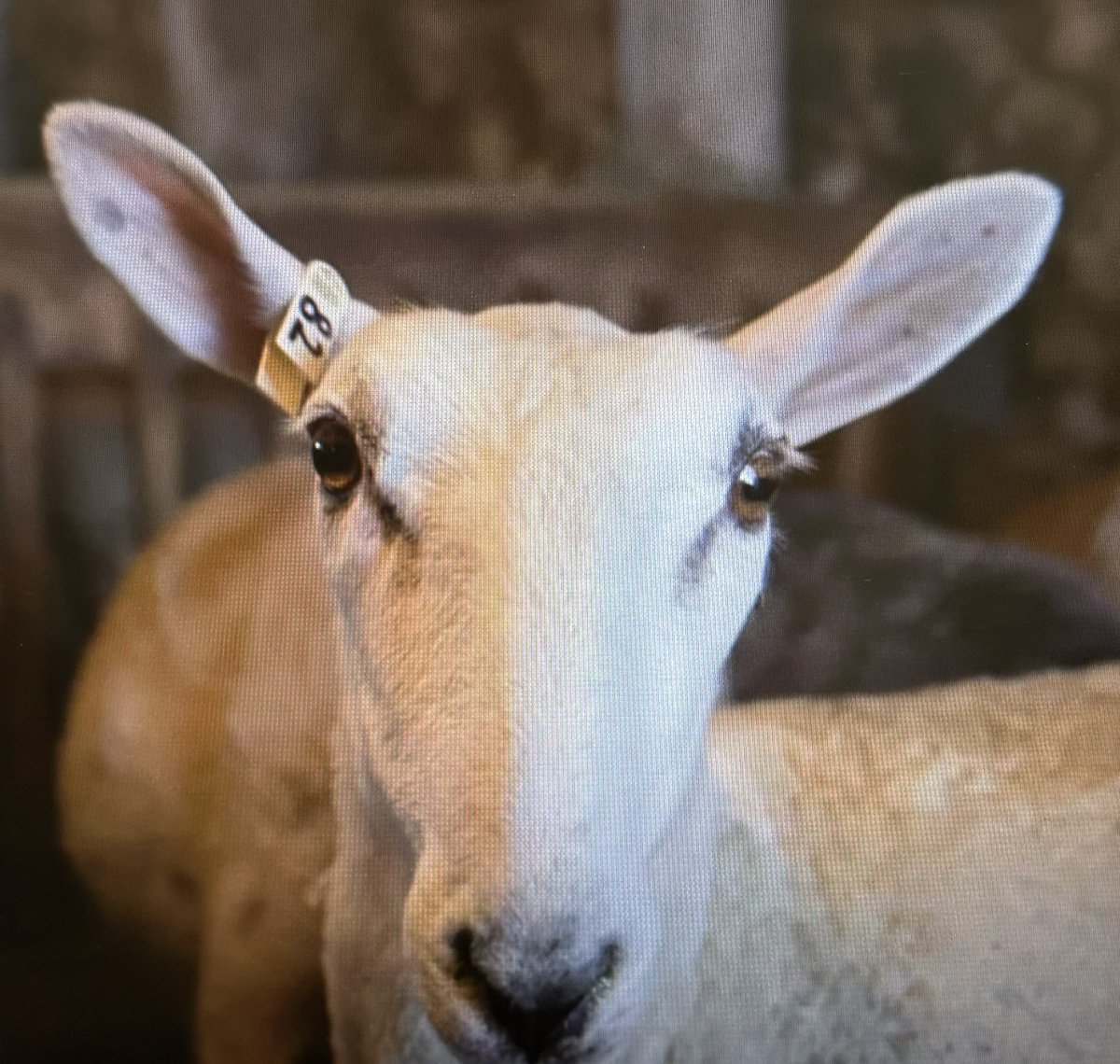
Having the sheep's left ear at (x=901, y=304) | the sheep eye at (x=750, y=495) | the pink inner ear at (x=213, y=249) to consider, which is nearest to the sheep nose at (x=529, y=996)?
the sheep eye at (x=750, y=495)

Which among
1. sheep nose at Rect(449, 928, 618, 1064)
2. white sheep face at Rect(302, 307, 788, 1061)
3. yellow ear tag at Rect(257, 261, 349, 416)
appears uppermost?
yellow ear tag at Rect(257, 261, 349, 416)

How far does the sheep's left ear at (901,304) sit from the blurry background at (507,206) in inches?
1.2

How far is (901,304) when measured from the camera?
0.77m

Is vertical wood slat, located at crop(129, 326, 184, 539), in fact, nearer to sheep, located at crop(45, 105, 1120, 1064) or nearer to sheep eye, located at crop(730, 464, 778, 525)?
sheep, located at crop(45, 105, 1120, 1064)

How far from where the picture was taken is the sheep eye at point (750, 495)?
0.66 meters

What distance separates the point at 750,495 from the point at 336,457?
11.5 inches

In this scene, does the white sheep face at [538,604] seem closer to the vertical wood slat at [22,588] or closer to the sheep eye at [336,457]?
the sheep eye at [336,457]

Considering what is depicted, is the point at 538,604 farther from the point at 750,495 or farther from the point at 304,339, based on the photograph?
the point at 304,339

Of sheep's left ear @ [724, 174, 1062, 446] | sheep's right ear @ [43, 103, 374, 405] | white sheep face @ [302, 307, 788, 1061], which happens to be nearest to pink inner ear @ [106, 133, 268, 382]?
sheep's right ear @ [43, 103, 374, 405]

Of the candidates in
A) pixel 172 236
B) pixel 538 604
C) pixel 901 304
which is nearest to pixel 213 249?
pixel 172 236

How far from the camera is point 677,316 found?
0.78 meters

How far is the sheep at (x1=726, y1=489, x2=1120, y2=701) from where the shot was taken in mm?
801

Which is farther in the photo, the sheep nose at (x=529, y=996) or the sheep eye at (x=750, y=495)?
the sheep eye at (x=750, y=495)

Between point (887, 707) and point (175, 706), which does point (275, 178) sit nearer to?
point (175, 706)
